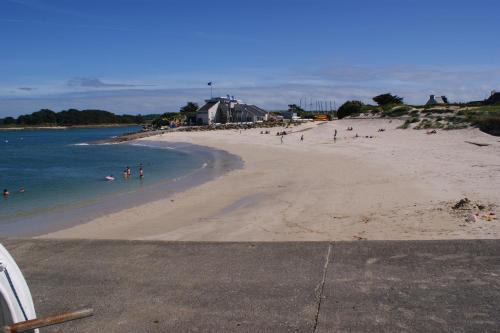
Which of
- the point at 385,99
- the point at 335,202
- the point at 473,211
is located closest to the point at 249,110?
the point at 385,99

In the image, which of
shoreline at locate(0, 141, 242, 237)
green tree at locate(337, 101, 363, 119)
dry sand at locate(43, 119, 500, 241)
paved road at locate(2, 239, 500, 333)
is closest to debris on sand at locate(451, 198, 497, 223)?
dry sand at locate(43, 119, 500, 241)

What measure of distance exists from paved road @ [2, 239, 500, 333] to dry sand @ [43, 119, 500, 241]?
328 cm

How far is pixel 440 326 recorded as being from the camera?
3.90 meters

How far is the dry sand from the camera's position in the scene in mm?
10008

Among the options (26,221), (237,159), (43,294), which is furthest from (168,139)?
(43,294)

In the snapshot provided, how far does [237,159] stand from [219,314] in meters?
30.6

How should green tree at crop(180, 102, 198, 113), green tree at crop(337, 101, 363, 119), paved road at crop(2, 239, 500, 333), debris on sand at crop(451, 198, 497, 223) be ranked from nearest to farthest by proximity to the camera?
paved road at crop(2, 239, 500, 333)
debris on sand at crop(451, 198, 497, 223)
green tree at crop(337, 101, 363, 119)
green tree at crop(180, 102, 198, 113)

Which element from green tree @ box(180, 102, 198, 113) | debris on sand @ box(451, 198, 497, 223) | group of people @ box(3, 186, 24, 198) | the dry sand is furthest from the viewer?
green tree @ box(180, 102, 198, 113)

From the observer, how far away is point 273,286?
15.7ft

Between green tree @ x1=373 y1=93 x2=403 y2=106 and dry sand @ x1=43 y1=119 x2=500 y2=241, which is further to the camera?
green tree @ x1=373 y1=93 x2=403 y2=106

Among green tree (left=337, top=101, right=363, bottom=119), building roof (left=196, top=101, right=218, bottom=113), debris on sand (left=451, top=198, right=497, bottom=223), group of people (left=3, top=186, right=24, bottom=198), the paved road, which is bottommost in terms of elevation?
group of people (left=3, top=186, right=24, bottom=198)

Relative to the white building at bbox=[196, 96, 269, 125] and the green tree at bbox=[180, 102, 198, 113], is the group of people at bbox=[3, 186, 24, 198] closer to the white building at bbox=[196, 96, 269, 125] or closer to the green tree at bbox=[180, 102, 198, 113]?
the white building at bbox=[196, 96, 269, 125]

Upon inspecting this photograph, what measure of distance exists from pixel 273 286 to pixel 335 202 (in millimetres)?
9961

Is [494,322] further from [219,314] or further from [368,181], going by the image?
[368,181]
